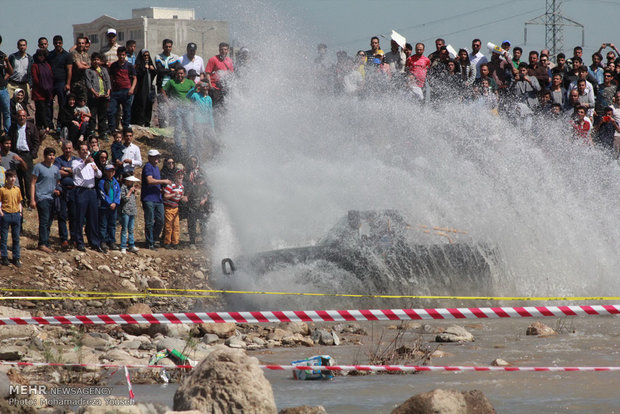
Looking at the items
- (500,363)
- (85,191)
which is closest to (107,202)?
(85,191)

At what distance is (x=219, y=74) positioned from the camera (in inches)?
759

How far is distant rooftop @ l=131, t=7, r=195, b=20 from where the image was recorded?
10156 cm

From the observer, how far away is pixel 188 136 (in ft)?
61.2

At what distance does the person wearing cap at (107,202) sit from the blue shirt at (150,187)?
0.91 m

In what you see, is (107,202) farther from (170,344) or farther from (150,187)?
(170,344)

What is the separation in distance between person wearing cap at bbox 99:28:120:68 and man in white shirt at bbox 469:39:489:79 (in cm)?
732

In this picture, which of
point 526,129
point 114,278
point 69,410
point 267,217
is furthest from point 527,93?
point 69,410

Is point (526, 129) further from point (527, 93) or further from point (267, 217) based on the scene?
point (267, 217)

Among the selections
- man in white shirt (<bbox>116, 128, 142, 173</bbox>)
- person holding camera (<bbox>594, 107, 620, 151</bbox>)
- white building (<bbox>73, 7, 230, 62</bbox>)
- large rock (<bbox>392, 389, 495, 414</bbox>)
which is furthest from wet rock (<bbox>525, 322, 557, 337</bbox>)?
white building (<bbox>73, 7, 230, 62</bbox>)

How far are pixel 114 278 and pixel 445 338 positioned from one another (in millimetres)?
6272

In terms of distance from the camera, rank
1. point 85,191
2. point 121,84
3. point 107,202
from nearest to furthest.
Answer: point 85,191 < point 107,202 < point 121,84

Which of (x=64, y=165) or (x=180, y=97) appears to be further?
(x=180, y=97)

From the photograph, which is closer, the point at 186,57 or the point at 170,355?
the point at 170,355

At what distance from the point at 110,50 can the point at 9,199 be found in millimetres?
6172
